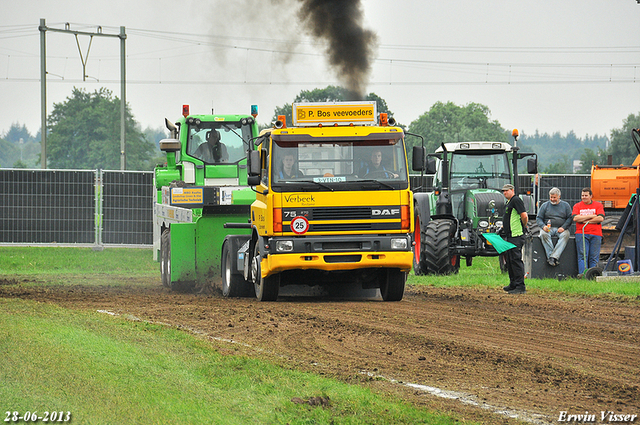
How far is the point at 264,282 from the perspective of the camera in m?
14.1

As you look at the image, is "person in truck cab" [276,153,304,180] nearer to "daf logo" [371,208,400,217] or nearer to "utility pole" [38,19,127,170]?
"daf logo" [371,208,400,217]

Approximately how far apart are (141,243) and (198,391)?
71.5ft

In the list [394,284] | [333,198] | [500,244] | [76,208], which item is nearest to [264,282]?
[333,198]

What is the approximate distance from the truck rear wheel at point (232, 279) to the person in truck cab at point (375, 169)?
324 cm

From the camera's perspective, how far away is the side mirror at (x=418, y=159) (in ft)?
45.3

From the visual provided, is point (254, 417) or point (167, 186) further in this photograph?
point (167, 186)

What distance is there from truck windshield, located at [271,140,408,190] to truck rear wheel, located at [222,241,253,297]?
2.67m

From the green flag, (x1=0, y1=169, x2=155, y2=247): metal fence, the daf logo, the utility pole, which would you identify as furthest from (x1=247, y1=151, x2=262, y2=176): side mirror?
the utility pole

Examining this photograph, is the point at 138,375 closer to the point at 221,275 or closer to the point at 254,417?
the point at 254,417

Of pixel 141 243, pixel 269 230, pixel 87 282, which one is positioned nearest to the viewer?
pixel 269 230

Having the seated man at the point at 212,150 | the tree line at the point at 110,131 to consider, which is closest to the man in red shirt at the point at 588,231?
the seated man at the point at 212,150

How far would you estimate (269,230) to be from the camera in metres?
13.4

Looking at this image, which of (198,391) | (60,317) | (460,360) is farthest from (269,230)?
(198,391)

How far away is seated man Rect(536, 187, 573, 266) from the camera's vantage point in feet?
60.1
